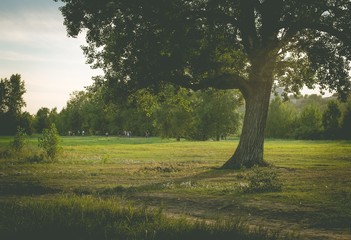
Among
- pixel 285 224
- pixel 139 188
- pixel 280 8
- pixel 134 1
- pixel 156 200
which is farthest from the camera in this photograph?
pixel 280 8

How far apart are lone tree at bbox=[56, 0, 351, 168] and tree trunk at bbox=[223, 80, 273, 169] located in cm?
6

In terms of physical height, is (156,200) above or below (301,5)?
below

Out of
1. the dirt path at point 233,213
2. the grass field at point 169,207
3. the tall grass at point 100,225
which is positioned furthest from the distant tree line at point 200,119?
the tall grass at point 100,225

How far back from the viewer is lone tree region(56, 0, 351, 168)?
1878 cm

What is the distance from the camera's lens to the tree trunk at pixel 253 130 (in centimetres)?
2272

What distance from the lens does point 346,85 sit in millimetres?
22797

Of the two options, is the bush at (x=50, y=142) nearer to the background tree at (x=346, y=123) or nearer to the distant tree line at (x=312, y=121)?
the distant tree line at (x=312, y=121)

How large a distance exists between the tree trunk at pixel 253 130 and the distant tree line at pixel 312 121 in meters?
53.3

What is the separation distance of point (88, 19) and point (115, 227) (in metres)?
16.0

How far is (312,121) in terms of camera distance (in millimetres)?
106000

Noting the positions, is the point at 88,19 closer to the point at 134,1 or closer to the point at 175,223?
the point at 134,1

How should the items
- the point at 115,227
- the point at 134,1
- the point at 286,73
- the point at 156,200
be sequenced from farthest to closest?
1. the point at 286,73
2. the point at 134,1
3. the point at 156,200
4. the point at 115,227

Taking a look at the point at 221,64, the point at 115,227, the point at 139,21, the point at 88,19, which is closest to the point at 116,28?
the point at 139,21

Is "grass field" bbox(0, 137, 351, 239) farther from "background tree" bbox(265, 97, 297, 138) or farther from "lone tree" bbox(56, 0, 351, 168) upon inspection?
"background tree" bbox(265, 97, 297, 138)
